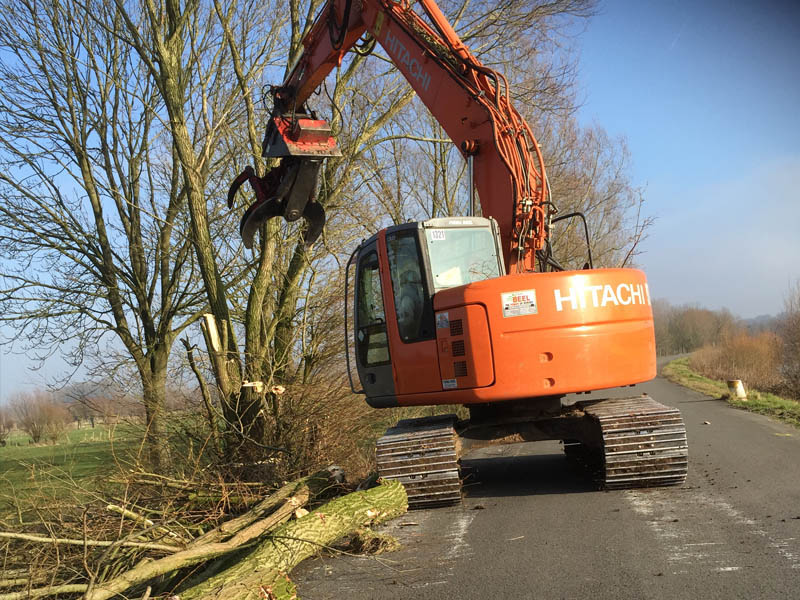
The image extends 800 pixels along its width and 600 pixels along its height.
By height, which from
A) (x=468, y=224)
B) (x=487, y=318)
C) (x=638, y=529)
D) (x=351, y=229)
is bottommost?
(x=638, y=529)

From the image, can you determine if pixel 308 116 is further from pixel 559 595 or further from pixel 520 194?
pixel 559 595

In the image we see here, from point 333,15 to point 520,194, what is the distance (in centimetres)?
361

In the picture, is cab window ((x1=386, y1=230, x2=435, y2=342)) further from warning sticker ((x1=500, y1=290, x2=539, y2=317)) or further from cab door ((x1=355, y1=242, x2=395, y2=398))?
warning sticker ((x1=500, y1=290, x2=539, y2=317))

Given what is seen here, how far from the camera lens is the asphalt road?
4426mm

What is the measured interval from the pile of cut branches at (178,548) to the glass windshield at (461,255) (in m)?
2.20

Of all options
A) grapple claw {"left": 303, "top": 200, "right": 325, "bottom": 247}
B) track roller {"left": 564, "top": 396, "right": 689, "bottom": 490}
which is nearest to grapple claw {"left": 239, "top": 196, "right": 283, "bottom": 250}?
grapple claw {"left": 303, "top": 200, "right": 325, "bottom": 247}

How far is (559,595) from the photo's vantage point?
4.29m

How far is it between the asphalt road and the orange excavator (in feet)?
1.62

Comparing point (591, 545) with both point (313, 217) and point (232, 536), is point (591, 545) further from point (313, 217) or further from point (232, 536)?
point (313, 217)

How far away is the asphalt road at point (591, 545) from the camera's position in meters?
4.43

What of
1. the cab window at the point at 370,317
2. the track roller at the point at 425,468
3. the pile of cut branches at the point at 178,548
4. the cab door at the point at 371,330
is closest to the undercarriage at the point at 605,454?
the track roller at the point at 425,468

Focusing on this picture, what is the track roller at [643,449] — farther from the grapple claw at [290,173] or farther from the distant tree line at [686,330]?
the distant tree line at [686,330]

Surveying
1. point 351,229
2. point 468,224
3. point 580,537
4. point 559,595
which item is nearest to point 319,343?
point 351,229

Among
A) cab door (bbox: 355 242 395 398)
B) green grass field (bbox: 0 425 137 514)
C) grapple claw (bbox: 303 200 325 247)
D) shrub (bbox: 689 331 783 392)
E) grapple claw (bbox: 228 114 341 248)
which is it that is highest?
grapple claw (bbox: 228 114 341 248)
